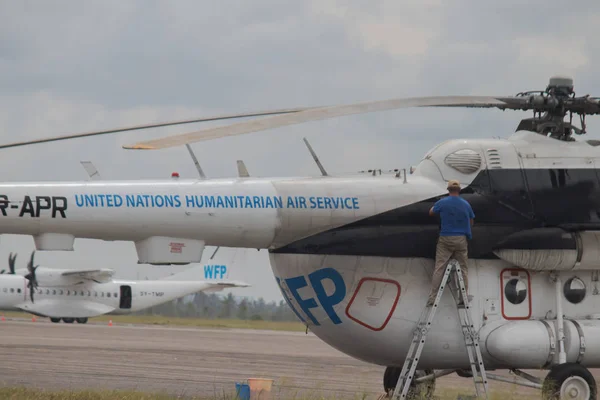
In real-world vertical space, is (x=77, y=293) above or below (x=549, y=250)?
above

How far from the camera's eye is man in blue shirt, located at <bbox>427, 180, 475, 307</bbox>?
11398 millimetres

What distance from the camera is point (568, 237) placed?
11938mm

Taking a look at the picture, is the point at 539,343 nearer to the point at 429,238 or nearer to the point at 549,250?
the point at 549,250

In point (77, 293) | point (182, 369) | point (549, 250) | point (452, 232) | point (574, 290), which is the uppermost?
point (77, 293)

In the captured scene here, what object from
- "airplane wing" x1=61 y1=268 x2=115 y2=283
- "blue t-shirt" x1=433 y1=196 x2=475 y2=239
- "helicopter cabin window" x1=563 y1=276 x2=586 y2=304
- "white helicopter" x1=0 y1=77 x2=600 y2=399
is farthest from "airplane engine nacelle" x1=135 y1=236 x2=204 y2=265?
"airplane wing" x1=61 y1=268 x2=115 y2=283

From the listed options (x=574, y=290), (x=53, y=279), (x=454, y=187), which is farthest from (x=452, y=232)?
(x=53, y=279)

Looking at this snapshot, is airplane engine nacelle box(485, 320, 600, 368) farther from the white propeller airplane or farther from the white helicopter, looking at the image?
the white propeller airplane

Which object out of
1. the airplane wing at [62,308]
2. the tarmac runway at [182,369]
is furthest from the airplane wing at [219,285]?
the tarmac runway at [182,369]

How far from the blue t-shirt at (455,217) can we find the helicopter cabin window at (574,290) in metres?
1.86

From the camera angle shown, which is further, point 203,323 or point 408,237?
point 203,323

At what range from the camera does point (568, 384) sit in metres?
11.5

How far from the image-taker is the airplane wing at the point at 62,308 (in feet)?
158

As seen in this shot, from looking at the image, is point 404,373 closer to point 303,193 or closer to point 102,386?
point 303,193

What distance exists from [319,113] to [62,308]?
41132 mm
